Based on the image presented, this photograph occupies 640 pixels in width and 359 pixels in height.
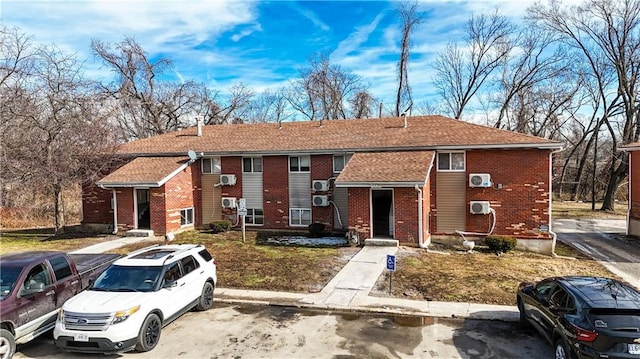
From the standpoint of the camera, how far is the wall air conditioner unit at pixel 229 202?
2258 cm

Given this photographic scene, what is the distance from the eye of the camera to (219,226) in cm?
2156

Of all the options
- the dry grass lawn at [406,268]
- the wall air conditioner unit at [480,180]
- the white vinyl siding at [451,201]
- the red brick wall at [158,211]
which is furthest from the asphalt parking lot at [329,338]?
the red brick wall at [158,211]

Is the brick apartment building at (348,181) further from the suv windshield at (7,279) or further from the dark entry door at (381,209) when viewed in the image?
the suv windshield at (7,279)

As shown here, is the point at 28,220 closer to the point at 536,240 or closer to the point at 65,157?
the point at 65,157

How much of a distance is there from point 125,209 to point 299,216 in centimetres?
886

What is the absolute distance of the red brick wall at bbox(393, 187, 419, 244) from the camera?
17.8 metres

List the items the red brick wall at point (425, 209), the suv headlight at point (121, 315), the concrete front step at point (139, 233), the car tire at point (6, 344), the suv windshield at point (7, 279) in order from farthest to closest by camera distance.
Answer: the concrete front step at point (139, 233) → the red brick wall at point (425, 209) → the suv windshield at point (7, 279) → the suv headlight at point (121, 315) → the car tire at point (6, 344)

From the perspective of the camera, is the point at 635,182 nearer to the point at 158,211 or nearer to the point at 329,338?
the point at 329,338

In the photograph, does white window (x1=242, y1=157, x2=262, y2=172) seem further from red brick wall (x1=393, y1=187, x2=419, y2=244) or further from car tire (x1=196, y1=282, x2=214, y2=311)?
car tire (x1=196, y1=282, x2=214, y2=311)

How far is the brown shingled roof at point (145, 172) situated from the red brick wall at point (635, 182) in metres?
23.9

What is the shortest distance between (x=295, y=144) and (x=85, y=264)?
507 inches

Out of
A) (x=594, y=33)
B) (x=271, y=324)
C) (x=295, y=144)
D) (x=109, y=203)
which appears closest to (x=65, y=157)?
(x=109, y=203)

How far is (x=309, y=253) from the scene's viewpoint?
16812mm

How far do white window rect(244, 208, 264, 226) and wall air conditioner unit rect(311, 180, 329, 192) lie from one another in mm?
3484
